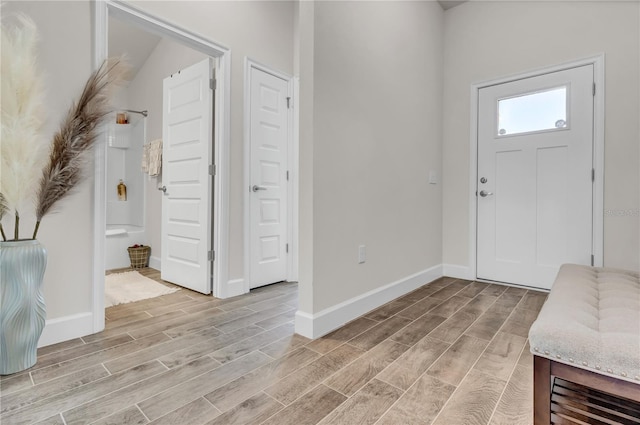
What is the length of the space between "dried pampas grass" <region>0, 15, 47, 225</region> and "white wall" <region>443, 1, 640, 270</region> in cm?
339

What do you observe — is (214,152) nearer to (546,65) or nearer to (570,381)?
(570,381)

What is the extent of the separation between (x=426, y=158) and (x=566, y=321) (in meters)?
2.29

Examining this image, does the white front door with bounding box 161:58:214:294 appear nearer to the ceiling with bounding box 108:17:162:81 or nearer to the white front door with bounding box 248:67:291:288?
the white front door with bounding box 248:67:291:288

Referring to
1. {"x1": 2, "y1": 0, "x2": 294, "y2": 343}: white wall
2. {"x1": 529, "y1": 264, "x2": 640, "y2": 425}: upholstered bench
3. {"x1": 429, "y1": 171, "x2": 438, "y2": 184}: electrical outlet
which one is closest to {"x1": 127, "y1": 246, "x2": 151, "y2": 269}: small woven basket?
{"x1": 2, "y1": 0, "x2": 294, "y2": 343}: white wall

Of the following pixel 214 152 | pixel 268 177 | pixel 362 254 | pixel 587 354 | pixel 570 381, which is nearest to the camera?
pixel 587 354

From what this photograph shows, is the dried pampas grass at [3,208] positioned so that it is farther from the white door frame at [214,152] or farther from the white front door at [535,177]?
the white front door at [535,177]

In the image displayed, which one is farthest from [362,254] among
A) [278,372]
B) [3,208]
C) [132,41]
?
[132,41]

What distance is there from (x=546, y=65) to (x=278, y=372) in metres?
3.38

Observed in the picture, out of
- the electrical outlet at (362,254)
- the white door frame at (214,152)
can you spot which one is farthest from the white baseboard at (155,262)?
the electrical outlet at (362,254)

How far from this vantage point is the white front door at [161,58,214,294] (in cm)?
276

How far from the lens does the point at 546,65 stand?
290cm

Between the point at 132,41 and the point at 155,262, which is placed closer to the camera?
the point at 155,262

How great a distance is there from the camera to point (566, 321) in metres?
1.09

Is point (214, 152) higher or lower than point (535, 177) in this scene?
higher
